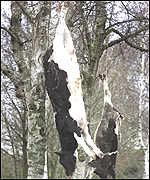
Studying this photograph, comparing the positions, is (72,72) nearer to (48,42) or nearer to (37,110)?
(48,42)

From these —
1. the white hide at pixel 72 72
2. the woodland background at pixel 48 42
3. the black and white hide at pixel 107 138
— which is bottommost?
the black and white hide at pixel 107 138

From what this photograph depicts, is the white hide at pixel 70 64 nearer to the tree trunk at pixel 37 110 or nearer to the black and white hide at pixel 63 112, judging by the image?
the black and white hide at pixel 63 112

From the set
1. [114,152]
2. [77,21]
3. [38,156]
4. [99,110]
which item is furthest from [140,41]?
[99,110]

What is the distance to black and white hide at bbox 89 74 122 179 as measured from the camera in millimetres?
2703

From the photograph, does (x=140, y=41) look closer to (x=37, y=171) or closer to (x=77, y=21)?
(x=77, y=21)

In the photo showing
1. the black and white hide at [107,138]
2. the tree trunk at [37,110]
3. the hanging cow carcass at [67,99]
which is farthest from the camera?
the tree trunk at [37,110]

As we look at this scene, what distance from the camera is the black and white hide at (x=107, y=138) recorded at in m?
2.70

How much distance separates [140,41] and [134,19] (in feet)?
2.42

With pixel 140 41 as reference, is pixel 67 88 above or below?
below

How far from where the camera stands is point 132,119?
16719 mm

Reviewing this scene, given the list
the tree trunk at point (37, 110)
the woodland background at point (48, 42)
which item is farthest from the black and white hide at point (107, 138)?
the tree trunk at point (37, 110)

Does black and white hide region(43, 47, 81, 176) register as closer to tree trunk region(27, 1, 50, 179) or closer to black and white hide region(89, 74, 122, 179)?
black and white hide region(89, 74, 122, 179)

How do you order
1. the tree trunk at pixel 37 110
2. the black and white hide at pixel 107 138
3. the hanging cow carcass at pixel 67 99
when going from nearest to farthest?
the hanging cow carcass at pixel 67 99, the black and white hide at pixel 107 138, the tree trunk at pixel 37 110

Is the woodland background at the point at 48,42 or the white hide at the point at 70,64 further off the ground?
the woodland background at the point at 48,42
